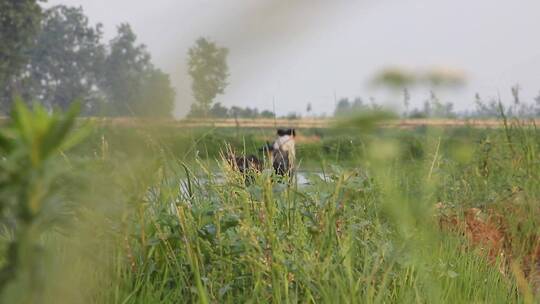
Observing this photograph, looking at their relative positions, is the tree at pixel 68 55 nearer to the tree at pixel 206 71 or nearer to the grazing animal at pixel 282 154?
the tree at pixel 206 71

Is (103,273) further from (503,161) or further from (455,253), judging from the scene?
(503,161)

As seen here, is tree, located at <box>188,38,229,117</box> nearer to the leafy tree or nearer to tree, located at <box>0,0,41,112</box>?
the leafy tree

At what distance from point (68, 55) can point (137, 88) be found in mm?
328

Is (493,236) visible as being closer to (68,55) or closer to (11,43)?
(11,43)

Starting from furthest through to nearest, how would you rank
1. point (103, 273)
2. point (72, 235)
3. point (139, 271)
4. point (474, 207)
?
point (474, 207) → point (139, 271) → point (103, 273) → point (72, 235)

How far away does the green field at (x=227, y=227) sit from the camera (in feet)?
2.23

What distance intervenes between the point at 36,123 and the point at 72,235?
225 millimetres

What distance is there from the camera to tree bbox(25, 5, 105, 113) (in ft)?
2.42

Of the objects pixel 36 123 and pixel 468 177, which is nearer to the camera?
pixel 36 123

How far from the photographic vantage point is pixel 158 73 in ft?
1.64

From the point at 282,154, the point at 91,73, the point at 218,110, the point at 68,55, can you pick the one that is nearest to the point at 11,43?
the point at 68,55

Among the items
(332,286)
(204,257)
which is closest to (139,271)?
(204,257)

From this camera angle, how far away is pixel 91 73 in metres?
0.69

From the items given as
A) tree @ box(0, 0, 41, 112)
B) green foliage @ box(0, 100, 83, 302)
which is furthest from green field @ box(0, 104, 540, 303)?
tree @ box(0, 0, 41, 112)
